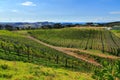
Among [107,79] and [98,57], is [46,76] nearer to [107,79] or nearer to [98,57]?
[107,79]

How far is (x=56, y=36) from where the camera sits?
12900 centimetres

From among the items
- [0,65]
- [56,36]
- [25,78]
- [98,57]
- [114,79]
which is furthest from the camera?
[56,36]

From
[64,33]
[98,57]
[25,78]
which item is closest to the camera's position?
[25,78]

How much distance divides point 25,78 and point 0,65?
4.07 m

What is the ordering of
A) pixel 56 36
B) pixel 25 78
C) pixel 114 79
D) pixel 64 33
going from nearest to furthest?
pixel 114 79, pixel 25 78, pixel 56 36, pixel 64 33

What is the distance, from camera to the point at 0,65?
92.0 feet

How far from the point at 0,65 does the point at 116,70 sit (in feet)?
38.0

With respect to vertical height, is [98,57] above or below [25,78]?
below

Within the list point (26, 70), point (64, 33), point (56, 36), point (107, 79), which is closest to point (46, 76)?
point (26, 70)

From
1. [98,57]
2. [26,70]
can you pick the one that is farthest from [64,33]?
[26,70]

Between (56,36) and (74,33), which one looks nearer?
(56,36)

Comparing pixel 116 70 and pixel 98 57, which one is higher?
pixel 116 70

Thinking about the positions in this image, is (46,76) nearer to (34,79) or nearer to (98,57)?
(34,79)

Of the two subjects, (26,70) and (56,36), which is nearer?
(26,70)
